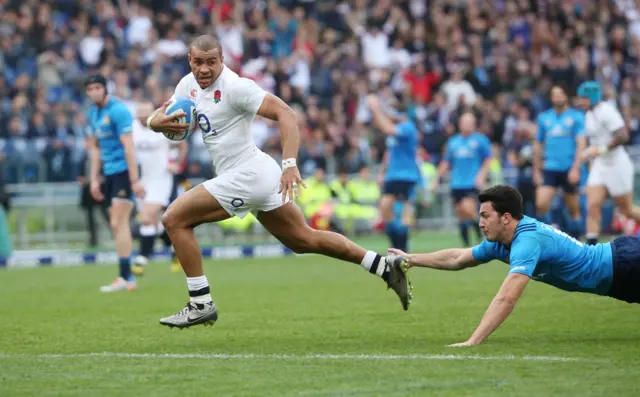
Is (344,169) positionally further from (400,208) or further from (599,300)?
(599,300)

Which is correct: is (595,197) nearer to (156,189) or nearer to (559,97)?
(559,97)

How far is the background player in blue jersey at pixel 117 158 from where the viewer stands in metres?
14.8

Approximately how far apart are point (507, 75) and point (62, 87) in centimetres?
1151

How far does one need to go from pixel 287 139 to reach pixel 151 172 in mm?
9343

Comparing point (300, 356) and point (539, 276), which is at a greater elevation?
point (539, 276)

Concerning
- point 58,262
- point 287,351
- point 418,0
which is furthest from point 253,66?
point 287,351

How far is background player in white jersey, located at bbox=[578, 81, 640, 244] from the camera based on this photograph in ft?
54.4

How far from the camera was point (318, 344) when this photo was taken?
30.4ft

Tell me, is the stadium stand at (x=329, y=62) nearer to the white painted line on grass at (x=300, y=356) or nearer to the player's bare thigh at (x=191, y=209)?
the player's bare thigh at (x=191, y=209)

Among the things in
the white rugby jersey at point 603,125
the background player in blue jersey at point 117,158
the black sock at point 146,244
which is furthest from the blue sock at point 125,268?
the white rugby jersey at point 603,125

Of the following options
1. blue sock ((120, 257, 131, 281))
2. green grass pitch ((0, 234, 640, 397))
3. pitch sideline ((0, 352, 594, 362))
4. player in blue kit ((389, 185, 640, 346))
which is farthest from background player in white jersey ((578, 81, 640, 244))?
pitch sideline ((0, 352, 594, 362))

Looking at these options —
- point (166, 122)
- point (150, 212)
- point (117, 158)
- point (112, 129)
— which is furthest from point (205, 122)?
point (150, 212)

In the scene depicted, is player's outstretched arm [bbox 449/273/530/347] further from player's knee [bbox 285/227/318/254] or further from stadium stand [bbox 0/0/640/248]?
stadium stand [bbox 0/0/640/248]

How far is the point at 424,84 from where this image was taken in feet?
99.2
